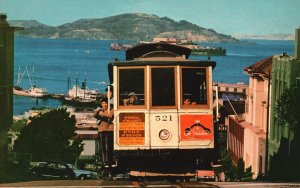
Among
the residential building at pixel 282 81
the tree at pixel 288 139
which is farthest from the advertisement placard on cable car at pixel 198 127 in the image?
the residential building at pixel 282 81

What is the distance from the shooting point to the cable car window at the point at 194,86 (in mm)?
16344

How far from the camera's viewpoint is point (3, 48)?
1432 inches

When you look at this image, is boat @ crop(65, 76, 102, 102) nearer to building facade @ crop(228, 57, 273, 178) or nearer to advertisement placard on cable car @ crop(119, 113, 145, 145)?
building facade @ crop(228, 57, 273, 178)

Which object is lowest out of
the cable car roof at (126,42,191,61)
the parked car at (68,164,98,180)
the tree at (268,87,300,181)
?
the parked car at (68,164,98,180)

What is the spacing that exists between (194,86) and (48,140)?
28172 mm

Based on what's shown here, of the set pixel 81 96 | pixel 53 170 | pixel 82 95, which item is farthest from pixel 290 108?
pixel 82 95

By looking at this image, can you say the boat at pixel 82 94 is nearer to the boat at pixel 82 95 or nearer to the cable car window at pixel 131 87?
the boat at pixel 82 95

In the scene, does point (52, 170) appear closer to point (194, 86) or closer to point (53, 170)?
point (53, 170)

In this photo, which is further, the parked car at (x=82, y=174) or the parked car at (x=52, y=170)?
the parked car at (x=82, y=174)

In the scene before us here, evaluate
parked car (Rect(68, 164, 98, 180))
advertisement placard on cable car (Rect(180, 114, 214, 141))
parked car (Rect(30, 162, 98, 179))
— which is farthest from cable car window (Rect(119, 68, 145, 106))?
parked car (Rect(68, 164, 98, 180))

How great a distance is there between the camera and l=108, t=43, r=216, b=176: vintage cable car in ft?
53.3

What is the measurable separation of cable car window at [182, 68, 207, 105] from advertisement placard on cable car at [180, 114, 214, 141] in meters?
0.36

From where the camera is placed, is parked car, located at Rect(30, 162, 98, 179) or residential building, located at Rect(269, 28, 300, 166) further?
residential building, located at Rect(269, 28, 300, 166)

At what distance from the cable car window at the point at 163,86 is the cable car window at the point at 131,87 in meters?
0.27
